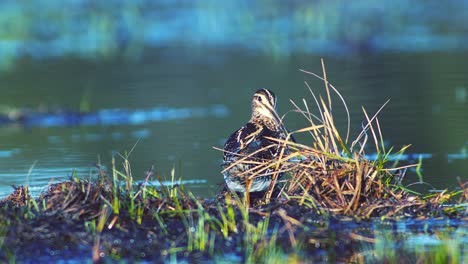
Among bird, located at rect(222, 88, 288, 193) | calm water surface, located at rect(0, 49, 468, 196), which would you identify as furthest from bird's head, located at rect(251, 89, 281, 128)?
calm water surface, located at rect(0, 49, 468, 196)

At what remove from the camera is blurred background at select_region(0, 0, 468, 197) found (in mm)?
9867

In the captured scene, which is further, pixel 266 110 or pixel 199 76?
pixel 199 76

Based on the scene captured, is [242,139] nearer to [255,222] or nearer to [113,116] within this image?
[255,222]

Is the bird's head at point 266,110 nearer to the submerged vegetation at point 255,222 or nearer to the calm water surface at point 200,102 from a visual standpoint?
the calm water surface at point 200,102

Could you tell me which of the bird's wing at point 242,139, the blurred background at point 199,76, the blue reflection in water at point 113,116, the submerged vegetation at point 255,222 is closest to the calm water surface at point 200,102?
the blurred background at point 199,76

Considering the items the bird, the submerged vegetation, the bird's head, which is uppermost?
the bird's head

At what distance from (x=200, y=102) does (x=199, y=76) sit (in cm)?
233

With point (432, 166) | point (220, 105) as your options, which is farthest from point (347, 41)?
point (432, 166)

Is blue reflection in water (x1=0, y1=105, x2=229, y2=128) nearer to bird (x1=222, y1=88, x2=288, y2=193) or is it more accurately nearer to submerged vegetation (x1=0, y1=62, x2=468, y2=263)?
bird (x1=222, y1=88, x2=288, y2=193)

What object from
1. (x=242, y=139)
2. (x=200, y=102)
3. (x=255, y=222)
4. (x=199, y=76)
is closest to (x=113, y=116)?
(x=200, y=102)

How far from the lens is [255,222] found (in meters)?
6.18

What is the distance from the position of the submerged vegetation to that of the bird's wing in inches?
23.6

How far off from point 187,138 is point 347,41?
28.6 ft

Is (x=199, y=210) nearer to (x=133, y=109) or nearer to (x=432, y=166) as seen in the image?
(x=432, y=166)
